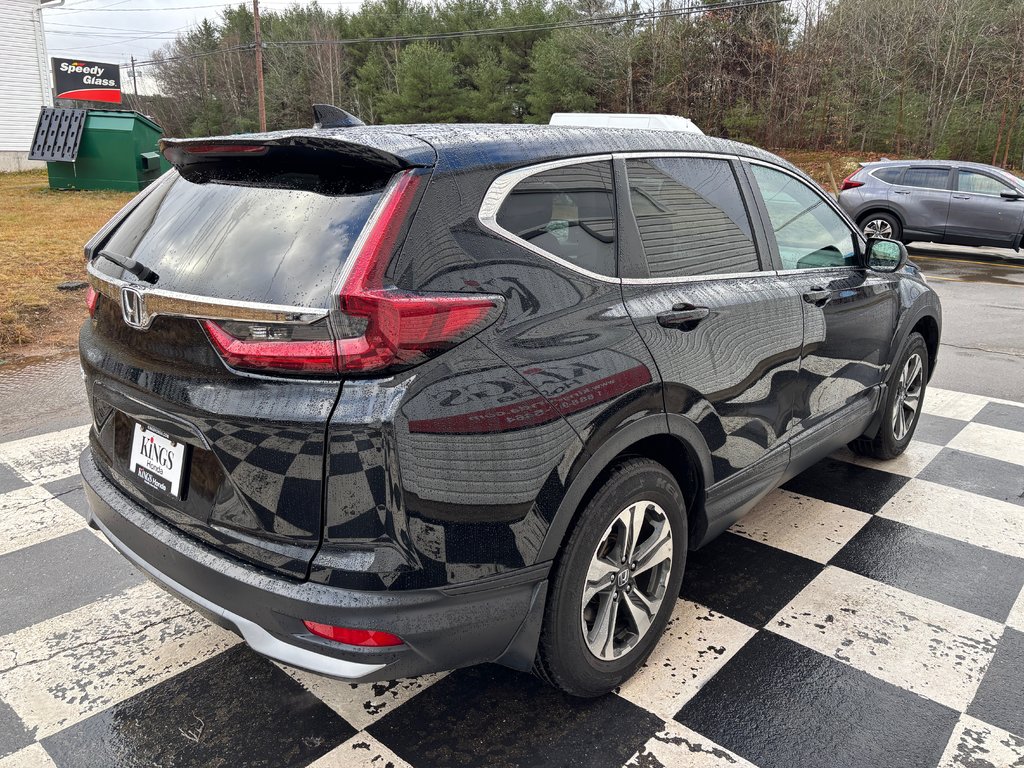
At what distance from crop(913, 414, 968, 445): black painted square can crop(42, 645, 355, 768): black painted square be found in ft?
12.6

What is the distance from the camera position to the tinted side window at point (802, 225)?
10.0 feet

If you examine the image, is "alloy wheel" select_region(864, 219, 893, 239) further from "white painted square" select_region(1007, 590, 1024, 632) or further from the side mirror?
"white painted square" select_region(1007, 590, 1024, 632)

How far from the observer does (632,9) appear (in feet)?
126

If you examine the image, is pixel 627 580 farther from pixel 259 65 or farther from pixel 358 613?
pixel 259 65

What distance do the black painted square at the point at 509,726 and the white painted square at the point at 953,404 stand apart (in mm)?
3893

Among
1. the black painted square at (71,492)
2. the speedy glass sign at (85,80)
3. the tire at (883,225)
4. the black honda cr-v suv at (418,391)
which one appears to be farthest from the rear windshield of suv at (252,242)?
the speedy glass sign at (85,80)

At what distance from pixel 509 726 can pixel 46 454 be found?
3.27 metres

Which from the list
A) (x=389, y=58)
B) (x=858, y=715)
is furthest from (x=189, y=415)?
(x=389, y=58)

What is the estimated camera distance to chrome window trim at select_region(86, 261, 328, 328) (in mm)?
1717

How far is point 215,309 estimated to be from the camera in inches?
71.3

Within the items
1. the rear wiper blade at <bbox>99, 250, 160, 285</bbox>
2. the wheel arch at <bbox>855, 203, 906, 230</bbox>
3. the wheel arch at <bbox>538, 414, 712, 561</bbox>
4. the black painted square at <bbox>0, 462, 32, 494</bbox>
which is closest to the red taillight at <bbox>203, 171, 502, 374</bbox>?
the rear wiper blade at <bbox>99, 250, 160, 285</bbox>

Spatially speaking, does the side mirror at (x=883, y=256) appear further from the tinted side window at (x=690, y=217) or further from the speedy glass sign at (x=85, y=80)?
the speedy glass sign at (x=85, y=80)

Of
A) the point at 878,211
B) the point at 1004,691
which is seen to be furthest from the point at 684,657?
the point at 878,211

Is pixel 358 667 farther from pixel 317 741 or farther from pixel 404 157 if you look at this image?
pixel 404 157
